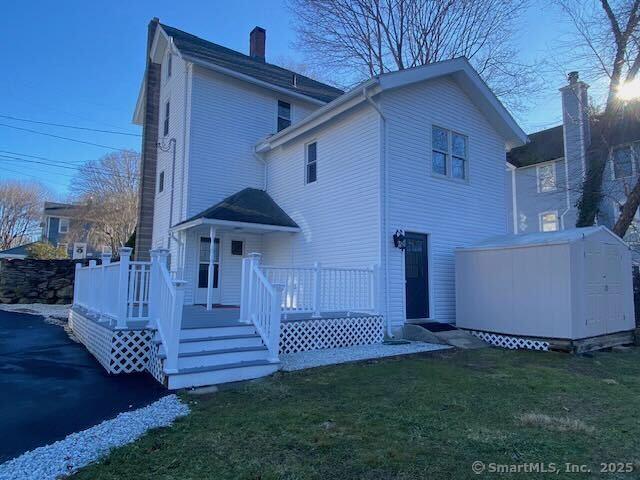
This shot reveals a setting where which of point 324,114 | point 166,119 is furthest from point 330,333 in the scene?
point 166,119

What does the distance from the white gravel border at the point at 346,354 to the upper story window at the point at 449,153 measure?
15.0ft

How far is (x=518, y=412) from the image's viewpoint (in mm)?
4363

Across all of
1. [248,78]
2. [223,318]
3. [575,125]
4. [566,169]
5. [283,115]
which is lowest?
[223,318]

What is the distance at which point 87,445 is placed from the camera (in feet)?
11.3

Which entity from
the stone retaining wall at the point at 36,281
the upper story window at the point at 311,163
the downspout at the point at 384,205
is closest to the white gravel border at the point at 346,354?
the downspout at the point at 384,205

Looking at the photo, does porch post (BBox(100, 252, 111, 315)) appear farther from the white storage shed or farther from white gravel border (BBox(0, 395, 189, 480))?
the white storage shed

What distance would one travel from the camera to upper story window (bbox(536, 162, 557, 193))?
811 inches

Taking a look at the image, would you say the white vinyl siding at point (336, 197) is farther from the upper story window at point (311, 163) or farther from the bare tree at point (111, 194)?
the bare tree at point (111, 194)

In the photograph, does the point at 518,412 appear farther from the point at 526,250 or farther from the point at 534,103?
the point at 534,103

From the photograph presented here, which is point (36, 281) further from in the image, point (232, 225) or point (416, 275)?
point (416, 275)

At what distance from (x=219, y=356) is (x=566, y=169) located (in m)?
19.4

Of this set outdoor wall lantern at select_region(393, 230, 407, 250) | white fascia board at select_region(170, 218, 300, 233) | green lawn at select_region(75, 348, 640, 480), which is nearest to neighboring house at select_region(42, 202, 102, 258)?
white fascia board at select_region(170, 218, 300, 233)

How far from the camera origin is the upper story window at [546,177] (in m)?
20.6

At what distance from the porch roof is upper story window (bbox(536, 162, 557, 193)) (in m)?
15.1
